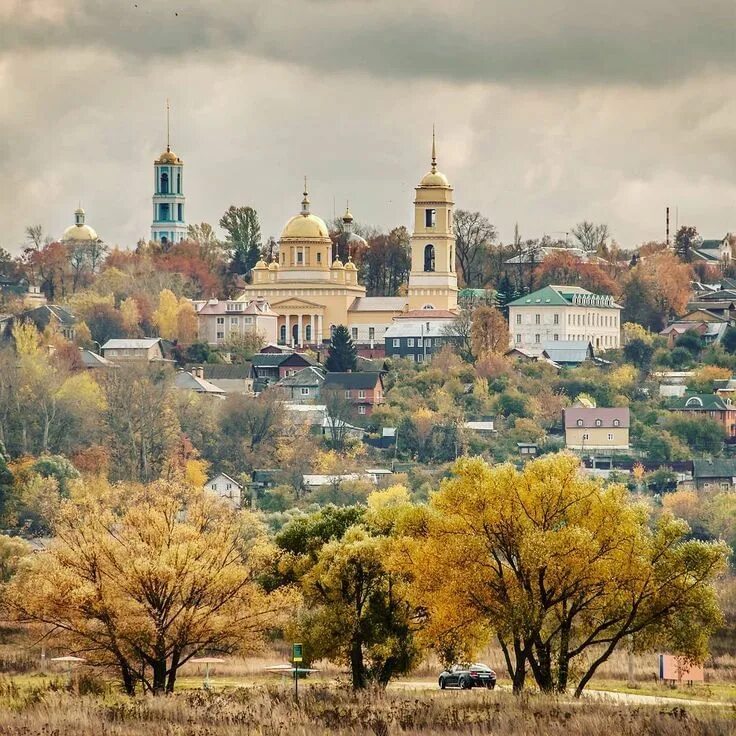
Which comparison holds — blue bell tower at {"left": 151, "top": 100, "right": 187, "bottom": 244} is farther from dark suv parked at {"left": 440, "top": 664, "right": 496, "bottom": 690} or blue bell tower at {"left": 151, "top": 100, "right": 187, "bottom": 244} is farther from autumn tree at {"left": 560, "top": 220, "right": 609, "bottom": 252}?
dark suv parked at {"left": 440, "top": 664, "right": 496, "bottom": 690}

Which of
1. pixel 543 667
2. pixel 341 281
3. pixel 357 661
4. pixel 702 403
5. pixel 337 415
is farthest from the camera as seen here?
pixel 341 281

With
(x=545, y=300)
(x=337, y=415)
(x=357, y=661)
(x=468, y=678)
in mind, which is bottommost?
(x=468, y=678)

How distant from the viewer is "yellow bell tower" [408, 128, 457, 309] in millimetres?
147500

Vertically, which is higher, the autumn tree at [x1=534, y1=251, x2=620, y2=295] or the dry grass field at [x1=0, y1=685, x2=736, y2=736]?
the autumn tree at [x1=534, y1=251, x2=620, y2=295]

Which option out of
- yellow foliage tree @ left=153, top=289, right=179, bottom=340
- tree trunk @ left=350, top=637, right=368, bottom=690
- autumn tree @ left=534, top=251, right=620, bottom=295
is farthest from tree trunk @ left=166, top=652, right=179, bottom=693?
autumn tree @ left=534, top=251, right=620, bottom=295

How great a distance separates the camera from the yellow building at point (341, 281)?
5704 inches

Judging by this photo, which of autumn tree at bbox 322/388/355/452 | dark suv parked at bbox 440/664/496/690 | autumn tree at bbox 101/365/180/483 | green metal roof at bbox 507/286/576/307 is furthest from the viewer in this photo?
green metal roof at bbox 507/286/576/307

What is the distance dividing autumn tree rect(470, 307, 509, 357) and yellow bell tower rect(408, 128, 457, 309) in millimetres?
9507

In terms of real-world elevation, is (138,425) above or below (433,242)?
below

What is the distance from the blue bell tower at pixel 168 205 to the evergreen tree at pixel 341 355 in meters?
55.6

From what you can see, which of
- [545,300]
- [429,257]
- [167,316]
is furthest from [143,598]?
[429,257]

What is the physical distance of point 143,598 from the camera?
144 ft

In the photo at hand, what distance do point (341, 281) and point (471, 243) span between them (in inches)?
588

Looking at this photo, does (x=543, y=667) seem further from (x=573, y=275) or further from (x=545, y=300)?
(x=573, y=275)
